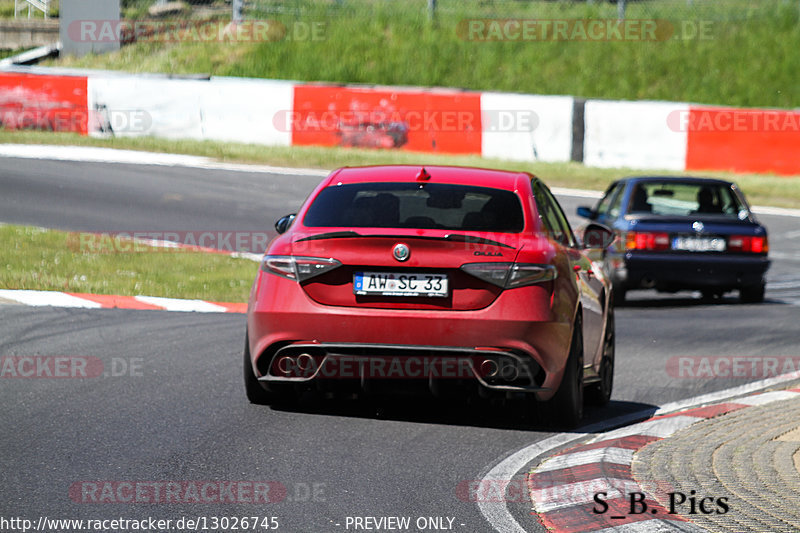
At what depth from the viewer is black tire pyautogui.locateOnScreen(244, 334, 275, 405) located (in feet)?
24.9

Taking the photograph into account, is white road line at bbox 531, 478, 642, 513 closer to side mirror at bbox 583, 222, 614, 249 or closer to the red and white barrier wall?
side mirror at bbox 583, 222, 614, 249

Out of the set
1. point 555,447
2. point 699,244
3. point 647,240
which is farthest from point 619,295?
point 555,447

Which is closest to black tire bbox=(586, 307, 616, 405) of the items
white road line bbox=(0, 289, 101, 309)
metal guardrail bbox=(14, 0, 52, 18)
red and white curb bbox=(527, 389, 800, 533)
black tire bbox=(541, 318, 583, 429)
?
red and white curb bbox=(527, 389, 800, 533)

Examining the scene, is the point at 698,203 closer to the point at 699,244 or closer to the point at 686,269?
the point at 699,244

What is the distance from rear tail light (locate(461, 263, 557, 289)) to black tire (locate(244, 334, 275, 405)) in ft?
4.61

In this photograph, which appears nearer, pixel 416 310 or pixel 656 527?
pixel 656 527

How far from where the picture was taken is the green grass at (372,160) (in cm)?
2555

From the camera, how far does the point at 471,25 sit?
118ft

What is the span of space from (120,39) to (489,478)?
1187 inches

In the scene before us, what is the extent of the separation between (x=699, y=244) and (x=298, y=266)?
27.2 feet

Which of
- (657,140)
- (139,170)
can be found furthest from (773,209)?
(139,170)

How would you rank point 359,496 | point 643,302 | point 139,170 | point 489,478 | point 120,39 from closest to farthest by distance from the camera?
1. point 359,496
2. point 489,478
3. point 643,302
4. point 139,170
5. point 120,39

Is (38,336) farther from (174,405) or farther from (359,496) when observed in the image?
(359,496)

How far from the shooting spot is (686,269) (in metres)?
14.5
